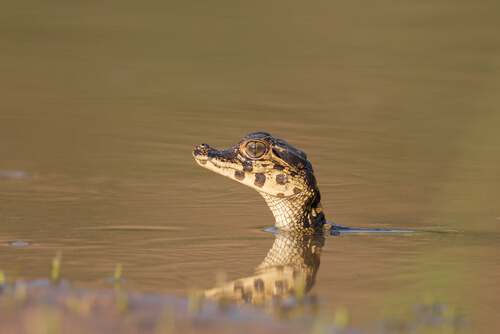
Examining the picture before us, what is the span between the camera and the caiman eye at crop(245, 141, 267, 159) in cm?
686

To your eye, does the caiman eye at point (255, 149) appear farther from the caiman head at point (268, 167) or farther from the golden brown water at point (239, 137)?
the golden brown water at point (239, 137)

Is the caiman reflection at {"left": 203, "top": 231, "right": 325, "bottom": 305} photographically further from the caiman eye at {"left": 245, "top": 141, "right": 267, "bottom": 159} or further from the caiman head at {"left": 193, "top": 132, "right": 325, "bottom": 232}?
the caiman eye at {"left": 245, "top": 141, "right": 267, "bottom": 159}

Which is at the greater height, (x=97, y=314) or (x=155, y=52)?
(x=155, y=52)

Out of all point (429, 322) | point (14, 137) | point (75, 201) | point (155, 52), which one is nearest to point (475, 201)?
point (75, 201)

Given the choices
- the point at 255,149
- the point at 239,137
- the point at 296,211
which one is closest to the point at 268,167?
the point at 255,149

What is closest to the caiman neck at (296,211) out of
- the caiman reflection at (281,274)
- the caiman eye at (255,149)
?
the caiman reflection at (281,274)

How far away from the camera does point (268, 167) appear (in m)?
6.85

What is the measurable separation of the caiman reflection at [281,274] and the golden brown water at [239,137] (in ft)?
0.35

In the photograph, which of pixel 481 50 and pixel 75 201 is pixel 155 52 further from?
pixel 75 201

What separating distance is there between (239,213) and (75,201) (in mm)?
1230

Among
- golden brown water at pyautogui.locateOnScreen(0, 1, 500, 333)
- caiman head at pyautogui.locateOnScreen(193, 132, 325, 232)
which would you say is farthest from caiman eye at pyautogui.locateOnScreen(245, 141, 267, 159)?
golden brown water at pyautogui.locateOnScreen(0, 1, 500, 333)

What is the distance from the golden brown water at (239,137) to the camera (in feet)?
19.0

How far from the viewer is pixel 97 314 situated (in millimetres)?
4023

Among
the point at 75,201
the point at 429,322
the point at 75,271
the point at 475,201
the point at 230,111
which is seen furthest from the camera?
the point at 230,111
